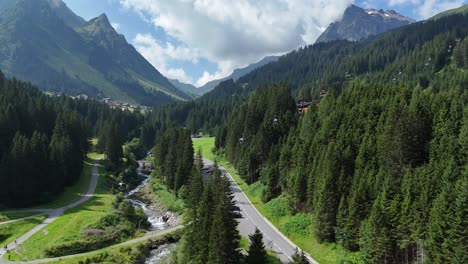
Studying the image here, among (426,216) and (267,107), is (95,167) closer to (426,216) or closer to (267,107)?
(267,107)

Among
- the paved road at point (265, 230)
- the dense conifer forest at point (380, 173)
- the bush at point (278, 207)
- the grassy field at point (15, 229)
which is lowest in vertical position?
the grassy field at point (15, 229)

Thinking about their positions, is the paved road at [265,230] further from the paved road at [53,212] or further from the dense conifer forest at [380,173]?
the paved road at [53,212]

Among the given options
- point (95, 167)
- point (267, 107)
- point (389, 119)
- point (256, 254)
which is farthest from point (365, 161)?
point (95, 167)

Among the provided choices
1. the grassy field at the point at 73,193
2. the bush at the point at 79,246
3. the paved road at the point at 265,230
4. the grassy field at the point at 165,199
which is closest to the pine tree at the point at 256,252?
the paved road at the point at 265,230

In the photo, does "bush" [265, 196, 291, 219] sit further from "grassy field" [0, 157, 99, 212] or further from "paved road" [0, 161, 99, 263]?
"grassy field" [0, 157, 99, 212]

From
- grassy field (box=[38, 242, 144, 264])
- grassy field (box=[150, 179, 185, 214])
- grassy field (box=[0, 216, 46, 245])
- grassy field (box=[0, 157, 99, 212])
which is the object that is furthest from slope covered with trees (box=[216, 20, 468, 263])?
grassy field (box=[0, 216, 46, 245])

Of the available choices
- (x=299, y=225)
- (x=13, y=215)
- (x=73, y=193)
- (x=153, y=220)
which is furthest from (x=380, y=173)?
(x=73, y=193)

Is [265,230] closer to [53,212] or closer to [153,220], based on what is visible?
[153,220]
